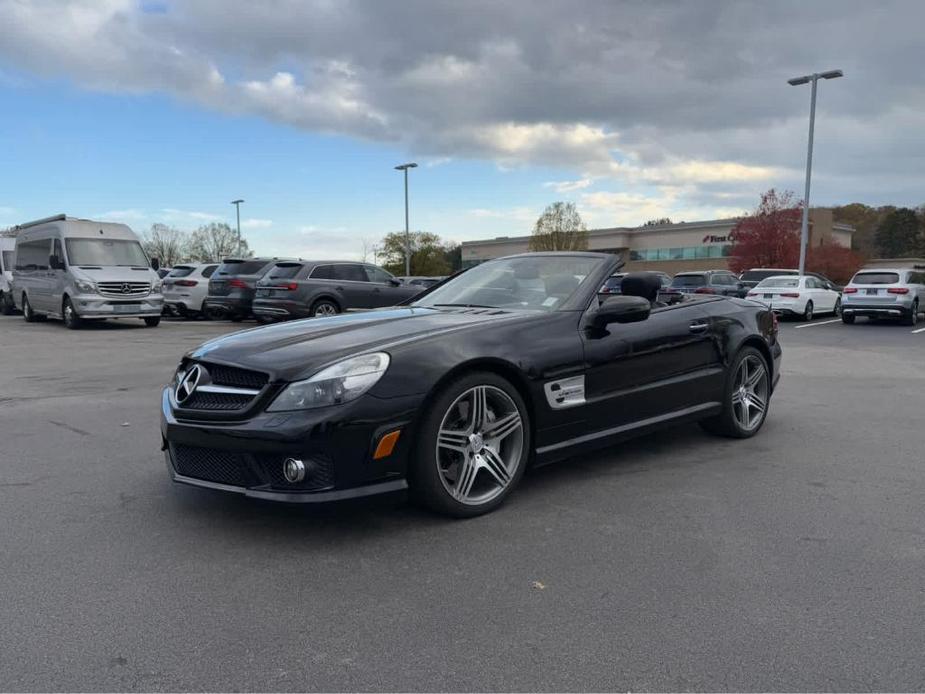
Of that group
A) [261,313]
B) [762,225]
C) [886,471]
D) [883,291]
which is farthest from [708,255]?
[886,471]

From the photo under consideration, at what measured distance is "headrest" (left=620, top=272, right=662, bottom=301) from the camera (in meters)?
4.89

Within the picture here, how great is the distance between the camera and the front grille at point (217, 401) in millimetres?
3557

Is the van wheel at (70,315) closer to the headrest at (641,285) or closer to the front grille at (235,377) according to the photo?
the front grille at (235,377)

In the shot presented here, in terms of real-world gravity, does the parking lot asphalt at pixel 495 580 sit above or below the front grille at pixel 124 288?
below

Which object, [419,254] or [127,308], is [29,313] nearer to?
[127,308]

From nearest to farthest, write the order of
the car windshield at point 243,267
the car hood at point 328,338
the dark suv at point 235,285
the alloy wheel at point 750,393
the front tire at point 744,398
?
1. the car hood at point 328,338
2. the front tire at point 744,398
3. the alloy wheel at point 750,393
4. the dark suv at point 235,285
5. the car windshield at point 243,267

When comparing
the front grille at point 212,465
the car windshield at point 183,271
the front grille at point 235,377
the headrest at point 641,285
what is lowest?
the front grille at point 212,465

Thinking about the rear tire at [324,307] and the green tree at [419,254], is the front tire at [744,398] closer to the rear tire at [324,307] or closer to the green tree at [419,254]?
the rear tire at [324,307]

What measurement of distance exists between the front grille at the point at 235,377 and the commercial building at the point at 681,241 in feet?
217

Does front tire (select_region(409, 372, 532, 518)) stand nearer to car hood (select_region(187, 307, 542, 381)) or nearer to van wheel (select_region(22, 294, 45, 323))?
car hood (select_region(187, 307, 542, 381))

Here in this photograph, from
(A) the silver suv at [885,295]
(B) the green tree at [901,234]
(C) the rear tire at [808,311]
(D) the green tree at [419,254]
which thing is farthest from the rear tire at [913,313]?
(B) the green tree at [901,234]

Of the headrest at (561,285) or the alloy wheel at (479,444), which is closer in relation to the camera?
the alloy wheel at (479,444)

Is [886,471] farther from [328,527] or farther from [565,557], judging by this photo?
[328,527]

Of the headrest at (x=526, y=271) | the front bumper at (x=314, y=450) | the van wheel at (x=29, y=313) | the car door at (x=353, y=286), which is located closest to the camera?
the front bumper at (x=314, y=450)
